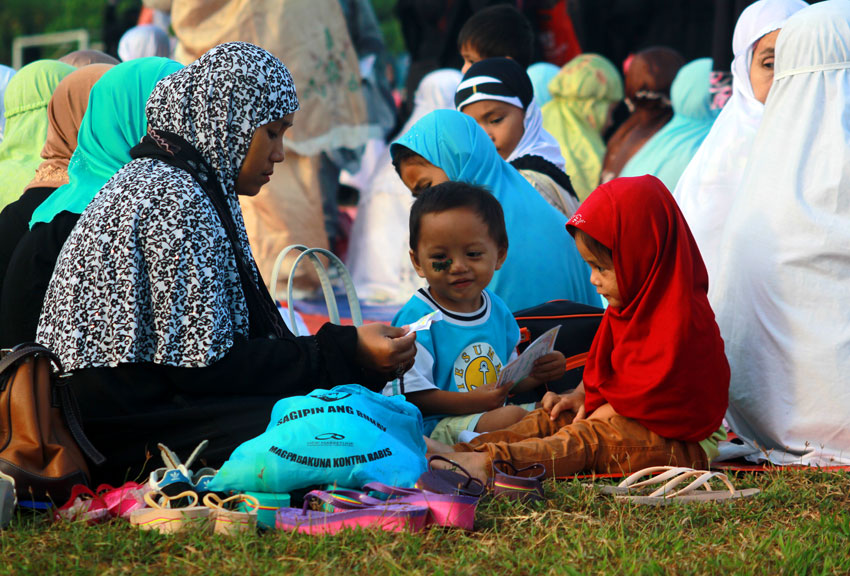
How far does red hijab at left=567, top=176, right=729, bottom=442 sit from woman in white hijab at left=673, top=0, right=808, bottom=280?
958mm

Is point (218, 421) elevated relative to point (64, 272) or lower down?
lower down

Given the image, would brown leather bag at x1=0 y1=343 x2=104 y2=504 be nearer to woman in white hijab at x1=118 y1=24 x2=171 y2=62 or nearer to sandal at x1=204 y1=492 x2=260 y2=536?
sandal at x1=204 y1=492 x2=260 y2=536

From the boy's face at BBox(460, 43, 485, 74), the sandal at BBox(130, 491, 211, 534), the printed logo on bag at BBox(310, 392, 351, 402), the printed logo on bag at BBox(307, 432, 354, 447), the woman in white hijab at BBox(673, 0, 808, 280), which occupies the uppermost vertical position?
the boy's face at BBox(460, 43, 485, 74)

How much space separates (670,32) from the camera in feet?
30.7

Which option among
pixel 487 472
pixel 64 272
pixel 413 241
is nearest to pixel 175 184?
pixel 64 272

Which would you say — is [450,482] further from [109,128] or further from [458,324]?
[109,128]

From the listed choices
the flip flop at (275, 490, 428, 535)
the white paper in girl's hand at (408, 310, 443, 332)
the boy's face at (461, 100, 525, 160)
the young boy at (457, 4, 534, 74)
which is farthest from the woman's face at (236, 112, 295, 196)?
the young boy at (457, 4, 534, 74)

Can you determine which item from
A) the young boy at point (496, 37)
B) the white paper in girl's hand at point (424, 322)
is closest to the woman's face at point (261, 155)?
the white paper in girl's hand at point (424, 322)

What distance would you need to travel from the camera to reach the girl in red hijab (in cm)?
313

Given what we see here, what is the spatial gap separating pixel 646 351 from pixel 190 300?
1.38m

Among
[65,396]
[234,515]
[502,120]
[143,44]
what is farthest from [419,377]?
[143,44]

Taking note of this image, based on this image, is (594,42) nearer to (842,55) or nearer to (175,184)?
(842,55)

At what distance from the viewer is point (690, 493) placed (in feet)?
9.31

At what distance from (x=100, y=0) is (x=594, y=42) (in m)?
18.3
